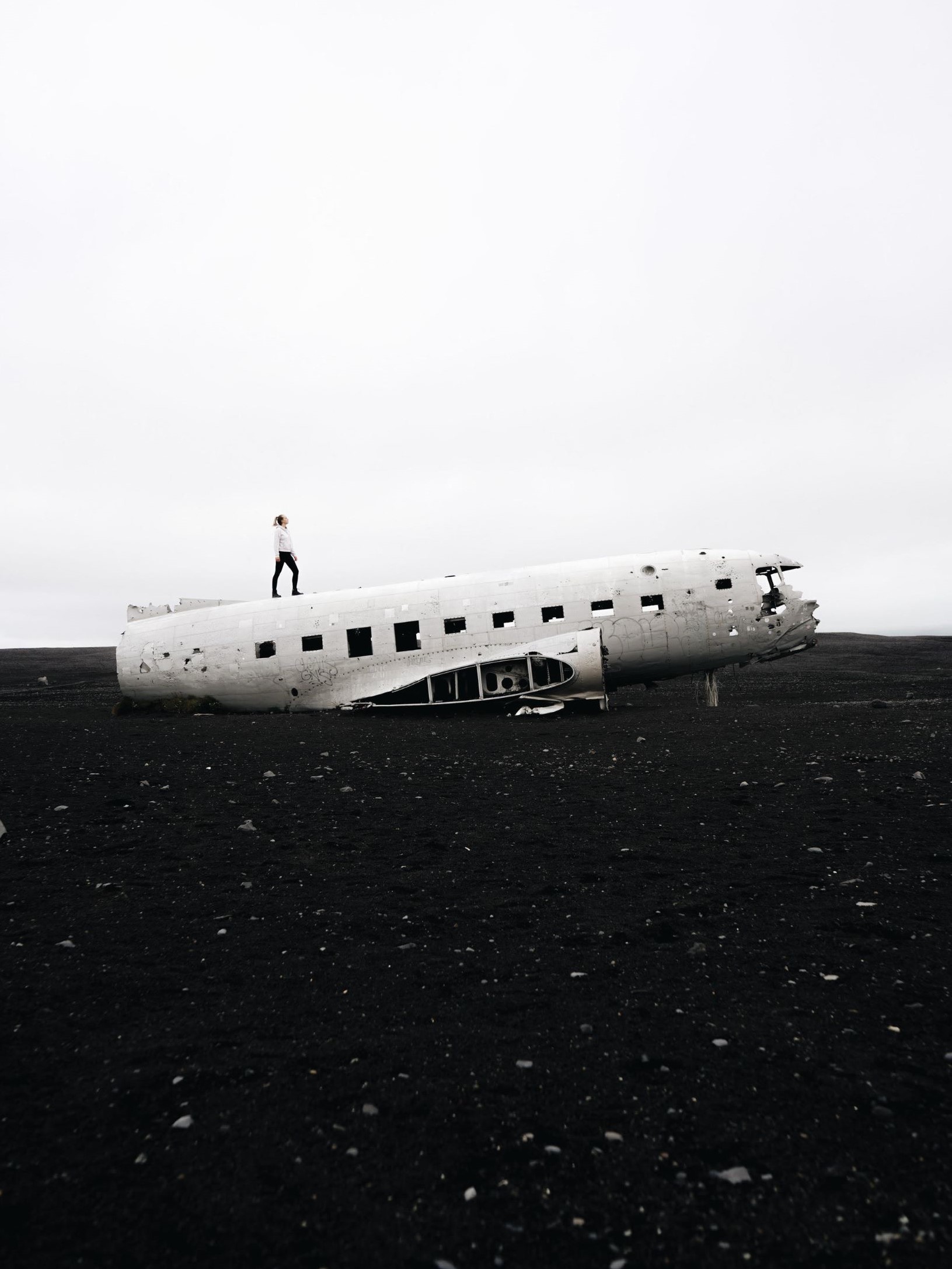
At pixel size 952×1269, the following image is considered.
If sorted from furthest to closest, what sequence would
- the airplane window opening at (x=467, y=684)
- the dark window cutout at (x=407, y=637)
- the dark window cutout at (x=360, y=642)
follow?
the dark window cutout at (x=360, y=642)
the dark window cutout at (x=407, y=637)
the airplane window opening at (x=467, y=684)

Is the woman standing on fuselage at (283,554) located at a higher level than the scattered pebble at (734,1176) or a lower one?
higher

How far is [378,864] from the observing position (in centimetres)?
600

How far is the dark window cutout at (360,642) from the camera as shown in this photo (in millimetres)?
18250

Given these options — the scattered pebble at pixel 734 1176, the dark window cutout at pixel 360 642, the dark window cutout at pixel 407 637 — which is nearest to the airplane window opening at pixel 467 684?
the dark window cutout at pixel 407 637

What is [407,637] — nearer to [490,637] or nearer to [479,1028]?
[490,637]

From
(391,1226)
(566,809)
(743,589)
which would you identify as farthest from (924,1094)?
→ (743,589)

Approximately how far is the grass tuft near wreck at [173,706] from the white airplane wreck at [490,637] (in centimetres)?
17

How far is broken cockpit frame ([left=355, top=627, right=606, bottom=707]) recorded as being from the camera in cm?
1678

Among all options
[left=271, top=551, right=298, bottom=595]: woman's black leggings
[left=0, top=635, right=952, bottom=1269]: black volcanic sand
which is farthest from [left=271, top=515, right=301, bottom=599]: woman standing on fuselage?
[left=0, top=635, right=952, bottom=1269]: black volcanic sand

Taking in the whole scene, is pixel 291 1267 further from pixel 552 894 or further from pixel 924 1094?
pixel 552 894

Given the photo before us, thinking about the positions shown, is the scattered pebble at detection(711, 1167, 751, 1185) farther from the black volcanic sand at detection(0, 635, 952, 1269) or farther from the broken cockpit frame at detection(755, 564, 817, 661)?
the broken cockpit frame at detection(755, 564, 817, 661)

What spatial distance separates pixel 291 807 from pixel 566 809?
3.29m

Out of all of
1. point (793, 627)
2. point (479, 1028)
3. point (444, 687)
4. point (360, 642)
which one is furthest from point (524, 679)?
point (479, 1028)

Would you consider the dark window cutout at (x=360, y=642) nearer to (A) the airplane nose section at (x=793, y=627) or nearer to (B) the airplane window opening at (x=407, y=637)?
(B) the airplane window opening at (x=407, y=637)
